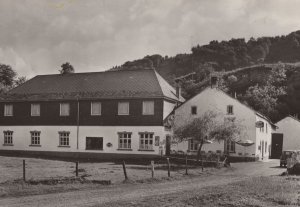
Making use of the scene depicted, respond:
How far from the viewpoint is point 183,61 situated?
15988 cm

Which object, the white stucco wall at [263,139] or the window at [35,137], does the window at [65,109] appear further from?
the white stucco wall at [263,139]

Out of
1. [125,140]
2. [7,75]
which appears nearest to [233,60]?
[7,75]

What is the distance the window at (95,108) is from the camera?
48.7 m

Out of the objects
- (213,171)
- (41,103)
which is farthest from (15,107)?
(213,171)

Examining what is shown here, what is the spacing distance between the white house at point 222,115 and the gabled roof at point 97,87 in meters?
2.45

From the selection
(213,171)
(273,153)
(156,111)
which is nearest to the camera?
(213,171)

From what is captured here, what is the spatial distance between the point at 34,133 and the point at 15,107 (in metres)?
3.92

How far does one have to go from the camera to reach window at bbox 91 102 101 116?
48672mm

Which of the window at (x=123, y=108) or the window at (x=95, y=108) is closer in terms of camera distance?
the window at (x=123, y=108)

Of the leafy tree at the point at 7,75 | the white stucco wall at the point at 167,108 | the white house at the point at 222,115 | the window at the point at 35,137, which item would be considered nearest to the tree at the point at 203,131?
the white stucco wall at the point at 167,108

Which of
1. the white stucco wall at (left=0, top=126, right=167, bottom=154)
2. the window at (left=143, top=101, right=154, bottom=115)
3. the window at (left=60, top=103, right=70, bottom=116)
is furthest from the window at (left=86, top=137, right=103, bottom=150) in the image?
the window at (left=143, top=101, right=154, bottom=115)

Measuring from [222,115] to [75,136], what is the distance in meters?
15.7

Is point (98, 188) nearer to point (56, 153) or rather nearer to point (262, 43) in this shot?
point (56, 153)

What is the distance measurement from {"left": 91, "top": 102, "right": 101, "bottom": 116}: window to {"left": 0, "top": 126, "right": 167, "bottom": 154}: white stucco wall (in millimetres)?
1479
